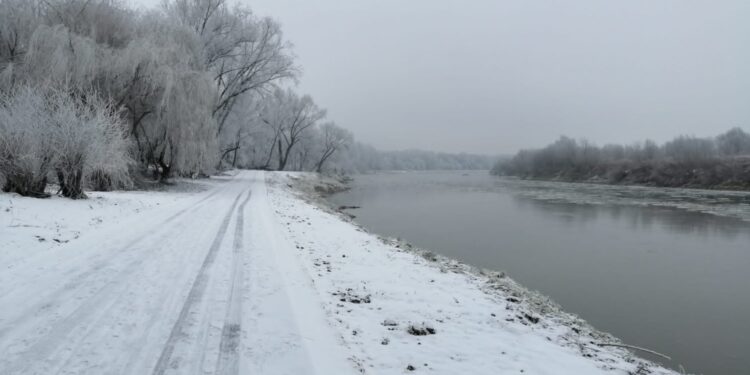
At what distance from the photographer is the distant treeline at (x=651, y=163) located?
5481 cm

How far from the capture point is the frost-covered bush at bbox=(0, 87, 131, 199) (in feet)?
38.8

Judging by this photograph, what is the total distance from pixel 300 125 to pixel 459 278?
5184cm

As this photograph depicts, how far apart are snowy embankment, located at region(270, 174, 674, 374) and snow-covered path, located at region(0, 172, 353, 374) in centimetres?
45

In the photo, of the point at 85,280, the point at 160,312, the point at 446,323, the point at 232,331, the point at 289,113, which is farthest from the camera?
the point at 289,113

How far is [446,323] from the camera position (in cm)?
584

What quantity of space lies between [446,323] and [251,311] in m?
2.46

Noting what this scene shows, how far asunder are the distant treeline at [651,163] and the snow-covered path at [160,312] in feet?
195

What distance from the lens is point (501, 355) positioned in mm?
5020

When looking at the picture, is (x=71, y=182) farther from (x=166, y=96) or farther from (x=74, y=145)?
(x=166, y=96)

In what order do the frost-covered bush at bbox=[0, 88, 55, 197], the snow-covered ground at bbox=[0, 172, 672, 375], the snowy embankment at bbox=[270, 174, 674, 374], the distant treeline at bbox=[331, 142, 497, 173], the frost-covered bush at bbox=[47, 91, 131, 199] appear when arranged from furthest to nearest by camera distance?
1. the distant treeline at bbox=[331, 142, 497, 173]
2. the frost-covered bush at bbox=[47, 91, 131, 199]
3. the frost-covered bush at bbox=[0, 88, 55, 197]
4. the snowy embankment at bbox=[270, 174, 674, 374]
5. the snow-covered ground at bbox=[0, 172, 672, 375]

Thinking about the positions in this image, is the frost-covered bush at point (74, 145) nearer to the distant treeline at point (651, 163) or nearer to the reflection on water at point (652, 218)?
the reflection on water at point (652, 218)

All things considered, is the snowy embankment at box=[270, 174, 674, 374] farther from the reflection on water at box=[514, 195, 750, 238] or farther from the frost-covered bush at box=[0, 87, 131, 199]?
the reflection on water at box=[514, 195, 750, 238]

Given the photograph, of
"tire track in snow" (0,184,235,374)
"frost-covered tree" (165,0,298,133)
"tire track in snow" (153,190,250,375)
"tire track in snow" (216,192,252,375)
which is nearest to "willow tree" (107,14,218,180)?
"frost-covered tree" (165,0,298,133)

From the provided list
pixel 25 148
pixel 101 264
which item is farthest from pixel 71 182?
pixel 101 264
